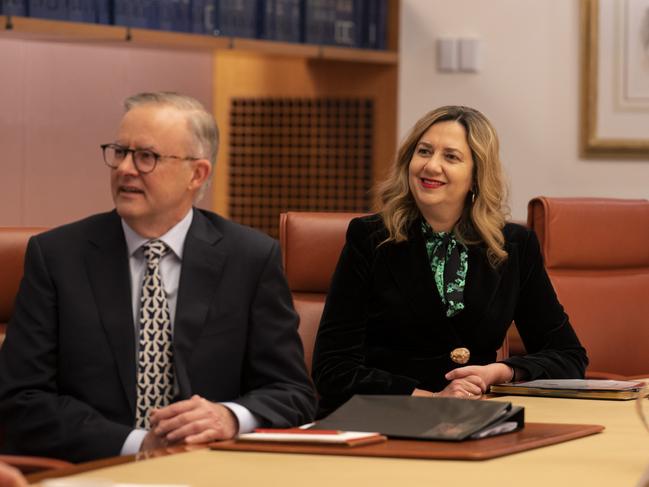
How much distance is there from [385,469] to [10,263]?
4.50ft

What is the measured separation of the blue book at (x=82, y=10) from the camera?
4.83m

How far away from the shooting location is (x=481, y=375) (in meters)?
3.09

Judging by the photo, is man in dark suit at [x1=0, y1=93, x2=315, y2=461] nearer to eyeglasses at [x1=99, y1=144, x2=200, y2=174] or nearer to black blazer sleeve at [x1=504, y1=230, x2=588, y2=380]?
eyeglasses at [x1=99, y1=144, x2=200, y2=174]

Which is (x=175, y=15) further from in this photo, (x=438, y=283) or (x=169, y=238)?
(x=169, y=238)

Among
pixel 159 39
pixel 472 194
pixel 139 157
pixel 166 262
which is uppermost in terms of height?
pixel 159 39

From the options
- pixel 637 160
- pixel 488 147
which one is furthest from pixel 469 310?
pixel 637 160

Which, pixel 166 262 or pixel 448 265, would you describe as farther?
pixel 448 265

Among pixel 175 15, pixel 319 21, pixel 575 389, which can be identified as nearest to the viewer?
pixel 575 389

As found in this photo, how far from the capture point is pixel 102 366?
260 cm

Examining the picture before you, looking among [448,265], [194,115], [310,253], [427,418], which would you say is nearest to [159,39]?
[310,253]

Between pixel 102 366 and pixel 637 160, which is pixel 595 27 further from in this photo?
pixel 102 366

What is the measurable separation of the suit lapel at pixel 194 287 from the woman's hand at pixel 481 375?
707mm

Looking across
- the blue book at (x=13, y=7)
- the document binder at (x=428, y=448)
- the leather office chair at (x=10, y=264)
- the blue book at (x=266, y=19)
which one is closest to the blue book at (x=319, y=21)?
the blue book at (x=266, y=19)

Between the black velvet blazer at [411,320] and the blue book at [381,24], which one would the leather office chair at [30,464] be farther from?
the blue book at [381,24]
